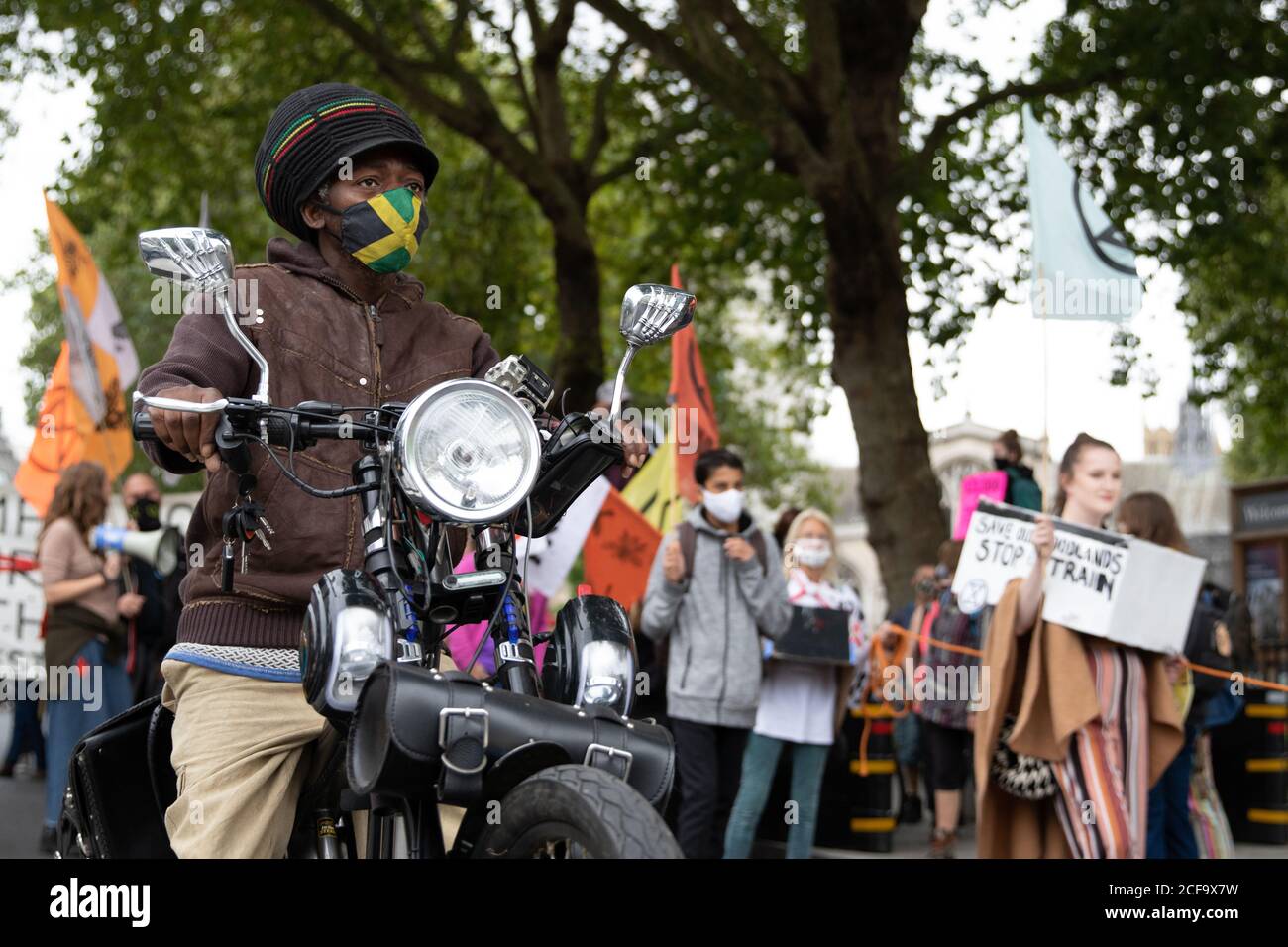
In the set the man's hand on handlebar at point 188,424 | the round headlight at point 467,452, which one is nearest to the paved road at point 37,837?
the man's hand on handlebar at point 188,424

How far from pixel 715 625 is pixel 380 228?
548 cm

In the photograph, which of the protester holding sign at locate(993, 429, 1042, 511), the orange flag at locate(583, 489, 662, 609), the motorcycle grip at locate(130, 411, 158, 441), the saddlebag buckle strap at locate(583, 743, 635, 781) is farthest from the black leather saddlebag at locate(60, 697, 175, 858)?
the protester holding sign at locate(993, 429, 1042, 511)

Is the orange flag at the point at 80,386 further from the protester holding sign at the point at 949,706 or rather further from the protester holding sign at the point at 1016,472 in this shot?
the protester holding sign at the point at 1016,472

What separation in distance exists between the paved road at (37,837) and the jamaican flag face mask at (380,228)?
6.70 m

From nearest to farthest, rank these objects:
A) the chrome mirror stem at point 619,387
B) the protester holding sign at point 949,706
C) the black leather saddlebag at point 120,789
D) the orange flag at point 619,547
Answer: the chrome mirror stem at point 619,387 → the black leather saddlebag at point 120,789 → the orange flag at point 619,547 → the protester holding sign at point 949,706

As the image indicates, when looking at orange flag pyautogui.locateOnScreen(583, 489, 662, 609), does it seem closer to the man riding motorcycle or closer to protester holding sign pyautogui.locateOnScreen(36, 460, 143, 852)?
protester holding sign pyautogui.locateOnScreen(36, 460, 143, 852)

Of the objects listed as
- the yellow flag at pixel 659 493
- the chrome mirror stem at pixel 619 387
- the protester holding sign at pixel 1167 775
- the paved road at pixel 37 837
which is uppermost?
the yellow flag at pixel 659 493

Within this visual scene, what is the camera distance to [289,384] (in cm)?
346

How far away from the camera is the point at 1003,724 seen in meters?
6.86

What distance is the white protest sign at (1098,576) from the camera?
22.3 ft

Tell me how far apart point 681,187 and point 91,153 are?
21.4 feet

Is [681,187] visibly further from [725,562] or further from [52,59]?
[725,562]

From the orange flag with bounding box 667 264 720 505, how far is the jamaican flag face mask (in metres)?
6.93

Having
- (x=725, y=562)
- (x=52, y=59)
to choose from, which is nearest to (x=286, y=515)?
(x=725, y=562)
